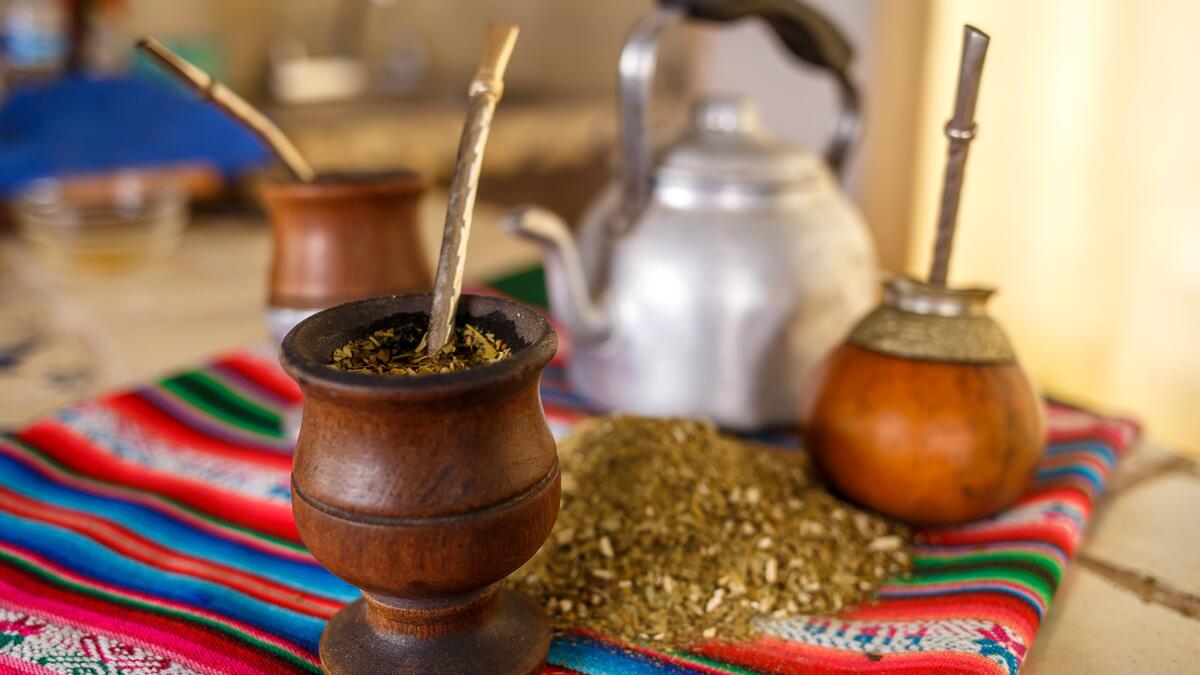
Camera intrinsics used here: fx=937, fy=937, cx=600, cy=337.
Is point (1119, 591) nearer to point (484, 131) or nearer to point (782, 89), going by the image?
point (484, 131)

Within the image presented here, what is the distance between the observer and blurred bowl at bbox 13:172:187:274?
1335 mm

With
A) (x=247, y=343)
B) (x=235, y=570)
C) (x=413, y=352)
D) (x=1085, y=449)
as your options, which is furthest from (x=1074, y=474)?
(x=247, y=343)

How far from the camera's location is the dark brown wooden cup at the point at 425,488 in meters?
0.45

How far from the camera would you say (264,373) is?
3.35 feet

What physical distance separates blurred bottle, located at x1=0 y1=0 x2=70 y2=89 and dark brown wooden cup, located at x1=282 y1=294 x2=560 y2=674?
7.33 ft

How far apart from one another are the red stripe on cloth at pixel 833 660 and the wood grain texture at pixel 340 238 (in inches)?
15.5

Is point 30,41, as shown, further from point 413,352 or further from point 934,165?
point 413,352

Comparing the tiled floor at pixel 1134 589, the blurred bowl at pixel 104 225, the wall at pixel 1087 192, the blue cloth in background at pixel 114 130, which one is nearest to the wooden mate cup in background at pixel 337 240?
the tiled floor at pixel 1134 589

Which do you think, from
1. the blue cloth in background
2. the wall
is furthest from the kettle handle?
the blue cloth in background

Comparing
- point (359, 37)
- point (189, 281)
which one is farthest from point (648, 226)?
point (359, 37)

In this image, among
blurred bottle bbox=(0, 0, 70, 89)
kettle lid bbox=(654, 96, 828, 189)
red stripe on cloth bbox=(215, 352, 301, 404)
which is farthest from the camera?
blurred bottle bbox=(0, 0, 70, 89)

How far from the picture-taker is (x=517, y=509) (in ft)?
1.55

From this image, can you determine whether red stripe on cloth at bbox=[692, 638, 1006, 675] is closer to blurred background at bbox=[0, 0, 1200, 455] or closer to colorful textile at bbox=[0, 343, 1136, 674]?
colorful textile at bbox=[0, 343, 1136, 674]

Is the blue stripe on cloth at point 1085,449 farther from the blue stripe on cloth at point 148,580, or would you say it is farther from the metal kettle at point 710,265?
the blue stripe on cloth at point 148,580
